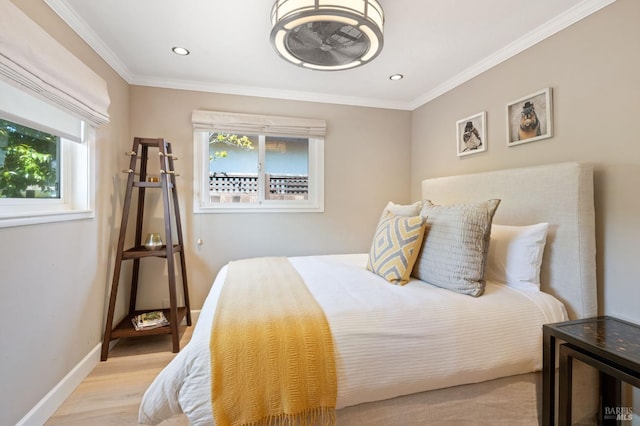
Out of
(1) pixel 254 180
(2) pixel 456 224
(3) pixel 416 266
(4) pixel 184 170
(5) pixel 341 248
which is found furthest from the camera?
(5) pixel 341 248

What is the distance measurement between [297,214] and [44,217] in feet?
6.16

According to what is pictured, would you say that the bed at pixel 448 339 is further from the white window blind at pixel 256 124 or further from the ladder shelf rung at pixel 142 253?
the white window blind at pixel 256 124

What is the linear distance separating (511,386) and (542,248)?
77 centimetres

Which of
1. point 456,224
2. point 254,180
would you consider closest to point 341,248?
point 254,180

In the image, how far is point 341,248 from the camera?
3008 millimetres

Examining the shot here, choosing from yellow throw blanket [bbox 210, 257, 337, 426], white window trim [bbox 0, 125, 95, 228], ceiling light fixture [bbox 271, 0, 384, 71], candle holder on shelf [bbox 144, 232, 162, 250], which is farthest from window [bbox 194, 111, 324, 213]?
yellow throw blanket [bbox 210, 257, 337, 426]

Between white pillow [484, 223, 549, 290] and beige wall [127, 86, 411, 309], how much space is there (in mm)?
1449

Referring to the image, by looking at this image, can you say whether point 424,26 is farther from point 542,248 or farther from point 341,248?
point 341,248

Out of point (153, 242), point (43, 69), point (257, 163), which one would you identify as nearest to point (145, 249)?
point (153, 242)

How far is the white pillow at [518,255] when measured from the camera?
61.6 inches

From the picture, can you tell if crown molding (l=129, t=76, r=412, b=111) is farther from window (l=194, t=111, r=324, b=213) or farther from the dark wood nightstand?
the dark wood nightstand

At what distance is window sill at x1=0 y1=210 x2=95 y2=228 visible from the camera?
3.99ft

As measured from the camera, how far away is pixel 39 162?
Answer: 1.54 meters

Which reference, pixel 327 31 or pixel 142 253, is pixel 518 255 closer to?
pixel 327 31
